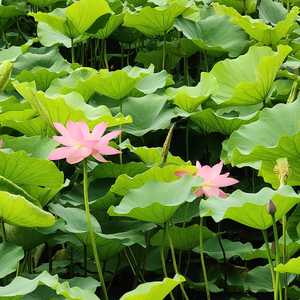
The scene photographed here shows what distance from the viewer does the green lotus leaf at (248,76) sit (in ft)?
4.08

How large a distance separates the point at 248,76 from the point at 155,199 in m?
→ 0.70

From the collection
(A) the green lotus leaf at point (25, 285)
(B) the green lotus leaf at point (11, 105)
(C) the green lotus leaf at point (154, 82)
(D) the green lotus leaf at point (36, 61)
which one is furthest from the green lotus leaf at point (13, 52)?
(A) the green lotus leaf at point (25, 285)

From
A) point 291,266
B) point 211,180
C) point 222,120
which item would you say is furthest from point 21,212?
point 222,120

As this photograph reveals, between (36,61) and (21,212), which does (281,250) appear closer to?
(21,212)

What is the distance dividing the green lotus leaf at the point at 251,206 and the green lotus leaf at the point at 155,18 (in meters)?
0.94

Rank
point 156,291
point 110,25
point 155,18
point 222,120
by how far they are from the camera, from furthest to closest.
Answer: point 110,25 < point 155,18 < point 222,120 < point 156,291

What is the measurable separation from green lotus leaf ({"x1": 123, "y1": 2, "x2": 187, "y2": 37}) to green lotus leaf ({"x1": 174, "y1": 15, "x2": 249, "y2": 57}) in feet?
0.13

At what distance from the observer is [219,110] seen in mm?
1466

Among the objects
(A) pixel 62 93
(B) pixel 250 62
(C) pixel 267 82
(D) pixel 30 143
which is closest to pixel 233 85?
(B) pixel 250 62

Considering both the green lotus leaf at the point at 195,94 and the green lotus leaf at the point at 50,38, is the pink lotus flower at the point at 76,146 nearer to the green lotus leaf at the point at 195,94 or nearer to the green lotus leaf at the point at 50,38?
the green lotus leaf at the point at 195,94

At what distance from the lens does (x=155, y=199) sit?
936mm

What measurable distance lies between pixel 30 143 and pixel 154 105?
1.48ft

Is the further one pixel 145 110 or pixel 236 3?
pixel 236 3

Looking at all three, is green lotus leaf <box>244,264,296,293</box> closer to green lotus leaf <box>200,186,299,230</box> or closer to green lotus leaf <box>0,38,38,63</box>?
green lotus leaf <box>200,186,299,230</box>
